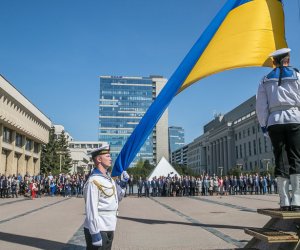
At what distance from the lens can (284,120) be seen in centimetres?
451

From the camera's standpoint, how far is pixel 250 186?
31.0 metres

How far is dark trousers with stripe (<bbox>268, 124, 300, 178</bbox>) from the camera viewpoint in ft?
14.5

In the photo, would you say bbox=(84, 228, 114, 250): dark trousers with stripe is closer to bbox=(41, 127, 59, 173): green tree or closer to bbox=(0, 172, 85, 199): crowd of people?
bbox=(0, 172, 85, 199): crowd of people

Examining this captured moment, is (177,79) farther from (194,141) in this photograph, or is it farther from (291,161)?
(194,141)

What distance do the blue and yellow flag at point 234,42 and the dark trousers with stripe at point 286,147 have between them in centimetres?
214

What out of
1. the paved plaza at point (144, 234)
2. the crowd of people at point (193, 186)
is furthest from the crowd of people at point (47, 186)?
the paved plaza at point (144, 234)

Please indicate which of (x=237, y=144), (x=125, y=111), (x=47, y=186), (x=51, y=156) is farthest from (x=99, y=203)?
(x=125, y=111)

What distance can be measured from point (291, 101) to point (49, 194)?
100ft

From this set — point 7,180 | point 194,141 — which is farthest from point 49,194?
point 194,141

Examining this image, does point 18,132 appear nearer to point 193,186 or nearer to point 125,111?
point 193,186

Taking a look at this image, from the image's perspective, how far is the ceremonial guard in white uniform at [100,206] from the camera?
3.78 metres

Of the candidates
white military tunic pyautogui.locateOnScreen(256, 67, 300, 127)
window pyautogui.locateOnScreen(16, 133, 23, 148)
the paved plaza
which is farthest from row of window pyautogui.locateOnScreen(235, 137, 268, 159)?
white military tunic pyautogui.locateOnScreen(256, 67, 300, 127)

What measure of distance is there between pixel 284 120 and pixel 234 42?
311 cm

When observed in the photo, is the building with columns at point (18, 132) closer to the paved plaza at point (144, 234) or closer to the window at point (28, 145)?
the window at point (28, 145)
